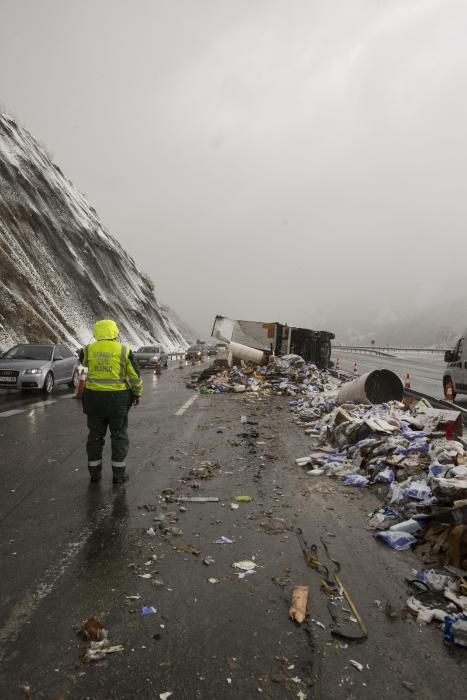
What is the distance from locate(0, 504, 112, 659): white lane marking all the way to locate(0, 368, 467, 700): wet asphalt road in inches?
0.4

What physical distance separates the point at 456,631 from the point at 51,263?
38.8m

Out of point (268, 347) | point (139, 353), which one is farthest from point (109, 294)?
point (268, 347)

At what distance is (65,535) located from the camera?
3.95 metres

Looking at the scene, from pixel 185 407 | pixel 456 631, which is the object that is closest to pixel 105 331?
pixel 456 631

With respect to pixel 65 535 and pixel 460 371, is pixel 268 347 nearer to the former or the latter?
pixel 460 371

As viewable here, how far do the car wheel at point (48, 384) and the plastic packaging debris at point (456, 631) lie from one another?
12.9 metres

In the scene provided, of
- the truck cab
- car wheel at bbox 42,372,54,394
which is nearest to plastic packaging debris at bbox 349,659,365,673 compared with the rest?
the truck cab

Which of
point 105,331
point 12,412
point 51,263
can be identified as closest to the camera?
point 105,331

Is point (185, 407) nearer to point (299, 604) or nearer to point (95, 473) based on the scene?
point (95, 473)

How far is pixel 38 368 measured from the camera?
537 inches

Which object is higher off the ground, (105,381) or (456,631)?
(105,381)

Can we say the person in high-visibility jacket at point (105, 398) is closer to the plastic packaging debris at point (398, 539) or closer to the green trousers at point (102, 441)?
the green trousers at point (102, 441)

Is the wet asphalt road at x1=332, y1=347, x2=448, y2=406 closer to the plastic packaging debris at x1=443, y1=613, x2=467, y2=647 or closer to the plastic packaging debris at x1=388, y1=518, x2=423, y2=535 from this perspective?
the plastic packaging debris at x1=388, y1=518, x2=423, y2=535

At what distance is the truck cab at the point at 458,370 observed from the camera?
1349 centimetres
